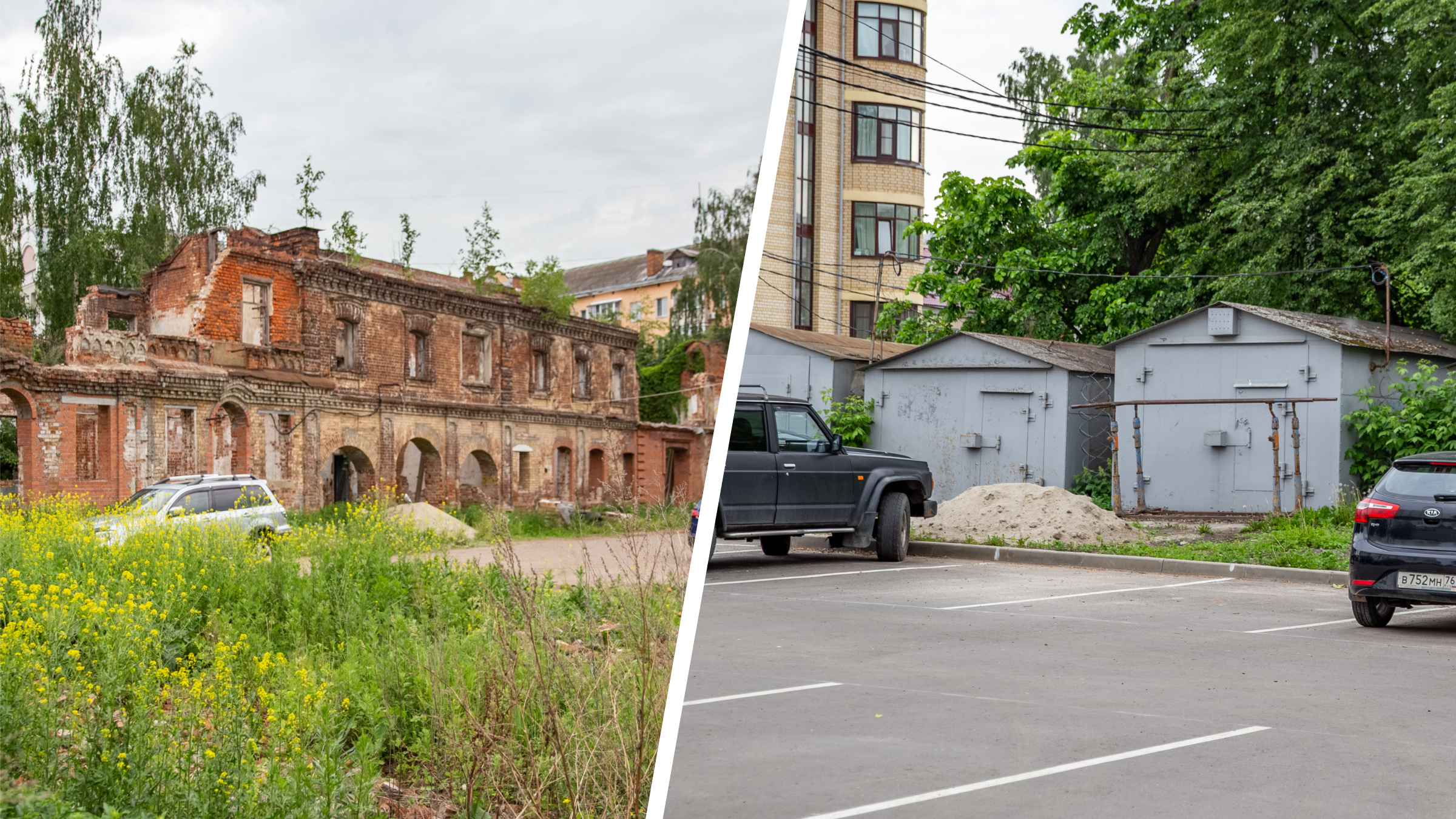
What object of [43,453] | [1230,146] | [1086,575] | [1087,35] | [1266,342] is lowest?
[1086,575]

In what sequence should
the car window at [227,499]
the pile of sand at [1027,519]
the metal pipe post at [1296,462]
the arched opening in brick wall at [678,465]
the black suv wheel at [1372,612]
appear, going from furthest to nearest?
the metal pipe post at [1296,462], the pile of sand at [1027,519], the arched opening in brick wall at [678,465], the black suv wheel at [1372,612], the car window at [227,499]

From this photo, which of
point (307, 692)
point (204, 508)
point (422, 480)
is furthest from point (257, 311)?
point (422, 480)

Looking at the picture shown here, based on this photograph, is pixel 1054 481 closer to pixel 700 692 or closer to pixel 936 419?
pixel 936 419

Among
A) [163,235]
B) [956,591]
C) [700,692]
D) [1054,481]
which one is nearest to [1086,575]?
[956,591]

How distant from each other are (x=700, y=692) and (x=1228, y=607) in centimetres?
646

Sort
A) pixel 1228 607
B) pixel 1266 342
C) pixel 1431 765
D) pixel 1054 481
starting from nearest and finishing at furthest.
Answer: pixel 1431 765 → pixel 1228 607 → pixel 1266 342 → pixel 1054 481

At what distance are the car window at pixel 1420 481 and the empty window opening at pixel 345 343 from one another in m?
9.33

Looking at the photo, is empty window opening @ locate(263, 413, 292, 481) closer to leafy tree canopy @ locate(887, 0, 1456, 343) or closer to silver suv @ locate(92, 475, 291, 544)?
silver suv @ locate(92, 475, 291, 544)

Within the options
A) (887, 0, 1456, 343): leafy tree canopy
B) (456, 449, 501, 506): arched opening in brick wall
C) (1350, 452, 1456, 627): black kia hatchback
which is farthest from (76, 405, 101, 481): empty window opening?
(456, 449, 501, 506): arched opening in brick wall

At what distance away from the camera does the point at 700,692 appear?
6949 mm

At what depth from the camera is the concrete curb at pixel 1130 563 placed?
13734 mm

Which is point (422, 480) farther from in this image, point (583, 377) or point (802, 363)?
point (802, 363)

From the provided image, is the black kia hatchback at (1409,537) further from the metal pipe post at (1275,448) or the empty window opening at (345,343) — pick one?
the empty window opening at (345,343)

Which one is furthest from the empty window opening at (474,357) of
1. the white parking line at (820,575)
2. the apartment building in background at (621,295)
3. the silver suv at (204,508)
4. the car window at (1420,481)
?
the car window at (1420,481)
